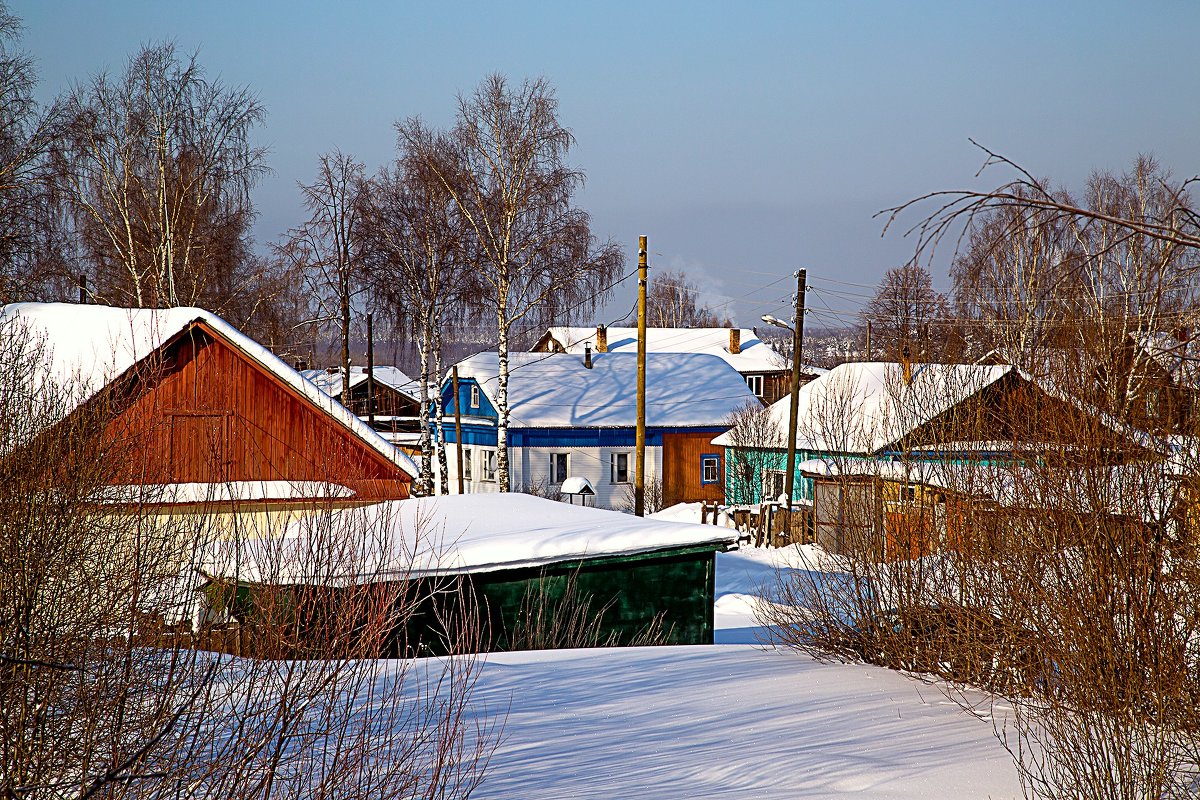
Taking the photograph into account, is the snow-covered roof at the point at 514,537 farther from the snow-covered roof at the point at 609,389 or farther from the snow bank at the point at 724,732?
the snow-covered roof at the point at 609,389

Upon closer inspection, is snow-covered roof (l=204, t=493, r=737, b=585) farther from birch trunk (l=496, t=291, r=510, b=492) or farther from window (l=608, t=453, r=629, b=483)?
window (l=608, t=453, r=629, b=483)

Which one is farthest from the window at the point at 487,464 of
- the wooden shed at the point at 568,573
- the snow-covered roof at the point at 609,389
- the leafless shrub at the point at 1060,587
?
the leafless shrub at the point at 1060,587

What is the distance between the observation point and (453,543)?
36.3 feet

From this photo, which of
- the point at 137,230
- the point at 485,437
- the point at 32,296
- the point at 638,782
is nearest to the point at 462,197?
the point at 137,230

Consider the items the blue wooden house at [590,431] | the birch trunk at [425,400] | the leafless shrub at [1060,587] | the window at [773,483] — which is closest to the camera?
the leafless shrub at [1060,587]

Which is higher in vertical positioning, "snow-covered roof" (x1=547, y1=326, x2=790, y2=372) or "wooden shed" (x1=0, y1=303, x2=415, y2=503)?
"snow-covered roof" (x1=547, y1=326, x2=790, y2=372)

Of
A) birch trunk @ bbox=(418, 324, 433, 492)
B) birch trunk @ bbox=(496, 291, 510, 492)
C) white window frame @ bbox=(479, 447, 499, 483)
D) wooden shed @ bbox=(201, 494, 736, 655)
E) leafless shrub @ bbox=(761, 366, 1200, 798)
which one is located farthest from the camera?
white window frame @ bbox=(479, 447, 499, 483)

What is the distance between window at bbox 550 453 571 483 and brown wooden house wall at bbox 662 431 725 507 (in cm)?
337

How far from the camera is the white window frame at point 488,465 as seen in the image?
3534cm

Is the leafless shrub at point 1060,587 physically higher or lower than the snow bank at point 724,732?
higher

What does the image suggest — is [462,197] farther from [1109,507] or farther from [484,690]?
[1109,507]

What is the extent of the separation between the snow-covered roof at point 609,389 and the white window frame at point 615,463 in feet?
3.54

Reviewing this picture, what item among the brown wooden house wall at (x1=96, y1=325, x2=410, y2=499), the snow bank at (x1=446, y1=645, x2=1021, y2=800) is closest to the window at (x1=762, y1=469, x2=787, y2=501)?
the brown wooden house wall at (x1=96, y1=325, x2=410, y2=499)

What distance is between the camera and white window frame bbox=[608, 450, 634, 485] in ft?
116
